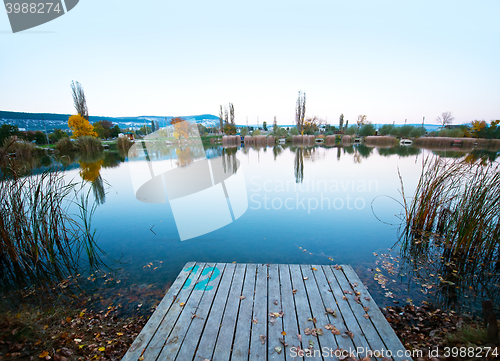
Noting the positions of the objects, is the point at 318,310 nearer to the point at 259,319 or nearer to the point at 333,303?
the point at 333,303

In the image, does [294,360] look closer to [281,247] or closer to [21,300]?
[281,247]

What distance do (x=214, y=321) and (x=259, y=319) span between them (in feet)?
1.47

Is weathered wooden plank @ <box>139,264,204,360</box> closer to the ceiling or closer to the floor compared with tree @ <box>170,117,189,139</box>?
closer to the floor

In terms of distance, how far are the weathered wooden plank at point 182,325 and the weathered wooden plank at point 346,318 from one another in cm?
147

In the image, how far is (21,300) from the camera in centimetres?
312

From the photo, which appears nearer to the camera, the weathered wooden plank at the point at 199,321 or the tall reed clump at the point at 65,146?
the weathered wooden plank at the point at 199,321

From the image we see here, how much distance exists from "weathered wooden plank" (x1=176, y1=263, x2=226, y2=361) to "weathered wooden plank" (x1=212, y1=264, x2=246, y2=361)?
193mm

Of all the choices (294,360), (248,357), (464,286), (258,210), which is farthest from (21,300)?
(464,286)

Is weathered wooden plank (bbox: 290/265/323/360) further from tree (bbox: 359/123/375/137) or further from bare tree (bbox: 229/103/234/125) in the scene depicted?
bare tree (bbox: 229/103/234/125)

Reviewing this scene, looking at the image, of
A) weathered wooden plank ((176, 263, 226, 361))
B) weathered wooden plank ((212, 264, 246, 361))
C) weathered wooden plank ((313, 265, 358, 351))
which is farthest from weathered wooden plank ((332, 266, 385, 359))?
weathered wooden plank ((176, 263, 226, 361))

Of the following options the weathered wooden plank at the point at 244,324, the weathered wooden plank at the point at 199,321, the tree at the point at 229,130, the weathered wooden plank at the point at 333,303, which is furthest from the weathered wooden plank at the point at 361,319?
the tree at the point at 229,130

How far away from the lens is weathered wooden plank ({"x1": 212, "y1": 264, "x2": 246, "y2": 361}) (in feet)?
6.02

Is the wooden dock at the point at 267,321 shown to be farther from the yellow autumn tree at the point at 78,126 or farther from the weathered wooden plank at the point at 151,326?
the yellow autumn tree at the point at 78,126

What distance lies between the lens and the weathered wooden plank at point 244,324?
1829 mm
